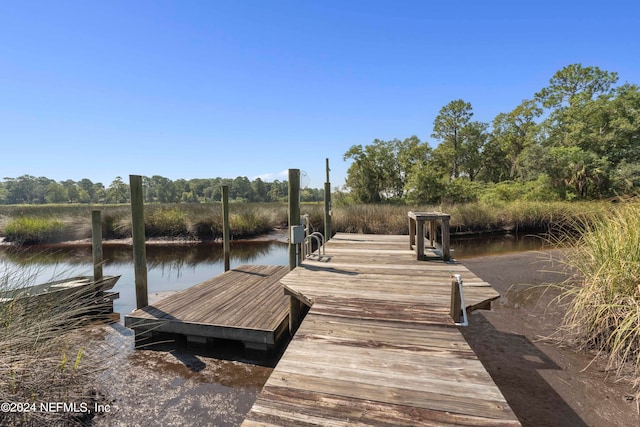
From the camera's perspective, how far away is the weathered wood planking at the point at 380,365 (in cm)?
157

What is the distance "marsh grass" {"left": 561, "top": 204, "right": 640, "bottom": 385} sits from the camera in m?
2.92

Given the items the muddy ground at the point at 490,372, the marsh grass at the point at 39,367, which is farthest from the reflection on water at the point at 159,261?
the marsh grass at the point at 39,367

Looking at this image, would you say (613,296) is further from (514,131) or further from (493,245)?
(514,131)

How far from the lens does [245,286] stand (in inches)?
208

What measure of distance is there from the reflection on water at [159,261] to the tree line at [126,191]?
3535cm

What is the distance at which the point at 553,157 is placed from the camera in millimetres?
19812

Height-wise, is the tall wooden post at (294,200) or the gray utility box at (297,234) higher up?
the tall wooden post at (294,200)

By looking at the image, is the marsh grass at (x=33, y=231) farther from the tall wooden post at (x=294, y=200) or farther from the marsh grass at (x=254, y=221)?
the tall wooden post at (x=294, y=200)

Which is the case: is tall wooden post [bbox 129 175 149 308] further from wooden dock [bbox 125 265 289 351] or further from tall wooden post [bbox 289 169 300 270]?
tall wooden post [bbox 289 169 300 270]

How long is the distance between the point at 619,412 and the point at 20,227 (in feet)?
59.2

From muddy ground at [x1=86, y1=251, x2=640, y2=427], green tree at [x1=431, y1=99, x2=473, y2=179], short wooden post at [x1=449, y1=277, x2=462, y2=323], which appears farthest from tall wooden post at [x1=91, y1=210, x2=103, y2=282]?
green tree at [x1=431, y1=99, x2=473, y2=179]

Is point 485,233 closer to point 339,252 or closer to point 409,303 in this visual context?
point 339,252

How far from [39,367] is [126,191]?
64681mm

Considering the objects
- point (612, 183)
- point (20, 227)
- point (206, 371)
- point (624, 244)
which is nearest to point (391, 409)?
point (206, 371)
